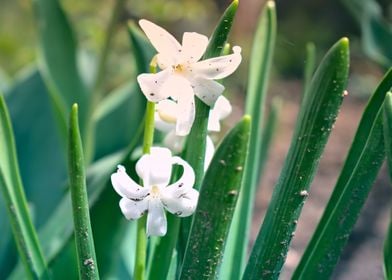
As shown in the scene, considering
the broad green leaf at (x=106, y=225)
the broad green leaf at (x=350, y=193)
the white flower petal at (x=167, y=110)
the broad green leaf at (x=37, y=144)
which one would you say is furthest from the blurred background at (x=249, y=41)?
the white flower petal at (x=167, y=110)


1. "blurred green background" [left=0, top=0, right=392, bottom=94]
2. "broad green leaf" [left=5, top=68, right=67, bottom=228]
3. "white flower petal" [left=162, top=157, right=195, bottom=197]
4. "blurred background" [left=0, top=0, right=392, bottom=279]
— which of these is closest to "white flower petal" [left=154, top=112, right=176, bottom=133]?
"white flower petal" [left=162, top=157, right=195, bottom=197]

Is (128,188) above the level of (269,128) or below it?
below

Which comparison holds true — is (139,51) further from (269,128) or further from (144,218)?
(144,218)

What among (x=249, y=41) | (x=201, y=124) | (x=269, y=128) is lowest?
(x=201, y=124)

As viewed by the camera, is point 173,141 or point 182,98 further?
point 173,141

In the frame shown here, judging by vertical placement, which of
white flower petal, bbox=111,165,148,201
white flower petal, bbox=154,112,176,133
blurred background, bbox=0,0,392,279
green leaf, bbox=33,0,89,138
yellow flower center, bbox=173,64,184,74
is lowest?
white flower petal, bbox=111,165,148,201

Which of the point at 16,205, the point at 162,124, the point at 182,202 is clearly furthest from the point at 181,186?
the point at 16,205

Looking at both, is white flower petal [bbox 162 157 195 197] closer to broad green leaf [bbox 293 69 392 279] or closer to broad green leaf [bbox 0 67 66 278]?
broad green leaf [bbox 293 69 392 279]

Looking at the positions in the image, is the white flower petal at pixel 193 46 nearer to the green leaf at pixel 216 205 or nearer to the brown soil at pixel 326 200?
the green leaf at pixel 216 205
